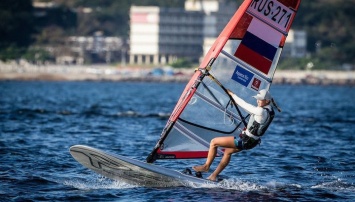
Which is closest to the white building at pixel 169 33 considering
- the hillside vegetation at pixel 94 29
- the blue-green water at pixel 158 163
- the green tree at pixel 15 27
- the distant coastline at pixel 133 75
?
the hillside vegetation at pixel 94 29

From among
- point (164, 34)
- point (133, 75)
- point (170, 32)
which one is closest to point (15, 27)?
point (133, 75)

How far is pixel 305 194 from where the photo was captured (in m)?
20.4

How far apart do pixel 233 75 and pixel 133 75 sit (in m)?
134

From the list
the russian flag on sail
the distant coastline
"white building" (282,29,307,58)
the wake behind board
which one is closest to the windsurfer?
the wake behind board

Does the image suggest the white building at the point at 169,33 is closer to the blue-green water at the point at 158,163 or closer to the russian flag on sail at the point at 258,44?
the blue-green water at the point at 158,163

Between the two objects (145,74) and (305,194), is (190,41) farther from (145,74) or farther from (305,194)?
(305,194)

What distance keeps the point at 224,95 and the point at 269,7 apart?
6.58ft

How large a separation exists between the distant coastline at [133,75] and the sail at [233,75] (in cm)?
12735

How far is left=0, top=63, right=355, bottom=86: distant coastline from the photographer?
149812 mm

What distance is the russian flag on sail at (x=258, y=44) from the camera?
68.8ft

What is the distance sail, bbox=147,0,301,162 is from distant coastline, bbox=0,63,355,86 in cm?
12735

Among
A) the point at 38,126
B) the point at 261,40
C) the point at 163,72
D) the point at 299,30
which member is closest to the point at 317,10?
the point at 299,30

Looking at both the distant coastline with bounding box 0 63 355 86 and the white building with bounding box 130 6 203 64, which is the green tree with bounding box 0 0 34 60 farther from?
the white building with bounding box 130 6 203 64

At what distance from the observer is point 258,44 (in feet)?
69.1
